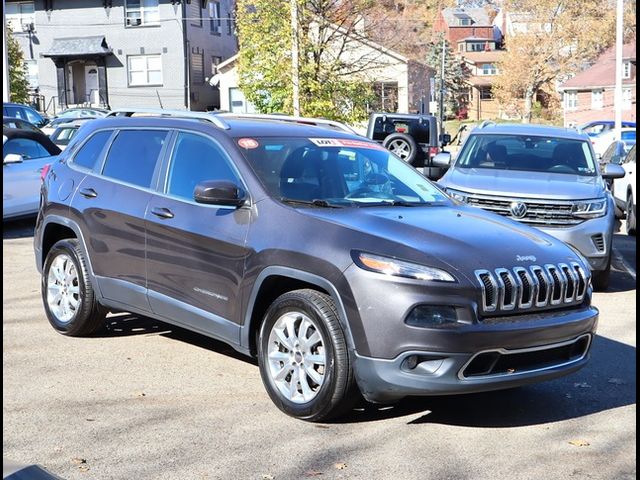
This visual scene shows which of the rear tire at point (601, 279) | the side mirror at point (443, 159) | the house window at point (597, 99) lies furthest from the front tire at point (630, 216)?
the house window at point (597, 99)

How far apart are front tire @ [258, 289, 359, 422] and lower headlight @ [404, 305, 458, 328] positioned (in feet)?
1.46

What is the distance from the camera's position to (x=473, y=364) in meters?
4.75

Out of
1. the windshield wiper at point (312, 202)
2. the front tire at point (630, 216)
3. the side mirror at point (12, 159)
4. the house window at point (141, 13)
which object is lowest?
the front tire at point (630, 216)

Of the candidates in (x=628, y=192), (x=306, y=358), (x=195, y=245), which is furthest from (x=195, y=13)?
(x=306, y=358)

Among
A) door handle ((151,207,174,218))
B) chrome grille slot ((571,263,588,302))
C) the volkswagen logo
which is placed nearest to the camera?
chrome grille slot ((571,263,588,302))

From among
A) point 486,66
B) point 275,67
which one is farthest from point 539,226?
point 486,66

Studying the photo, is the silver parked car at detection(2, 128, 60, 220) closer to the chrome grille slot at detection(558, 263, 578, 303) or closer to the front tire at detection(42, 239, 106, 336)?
the front tire at detection(42, 239, 106, 336)

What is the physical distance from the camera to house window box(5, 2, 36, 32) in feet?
161

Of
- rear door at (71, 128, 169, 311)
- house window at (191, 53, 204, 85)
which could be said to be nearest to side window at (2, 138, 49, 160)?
rear door at (71, 128, 169, 311)

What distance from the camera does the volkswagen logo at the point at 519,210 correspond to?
965 centimetres

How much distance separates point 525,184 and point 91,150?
508cm

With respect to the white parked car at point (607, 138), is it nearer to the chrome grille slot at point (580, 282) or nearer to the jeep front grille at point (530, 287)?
the chrome grille slot at point (580, 282)

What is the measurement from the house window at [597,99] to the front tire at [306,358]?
62.6m

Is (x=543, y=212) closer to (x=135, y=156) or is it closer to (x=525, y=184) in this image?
(x=525, y=184)
